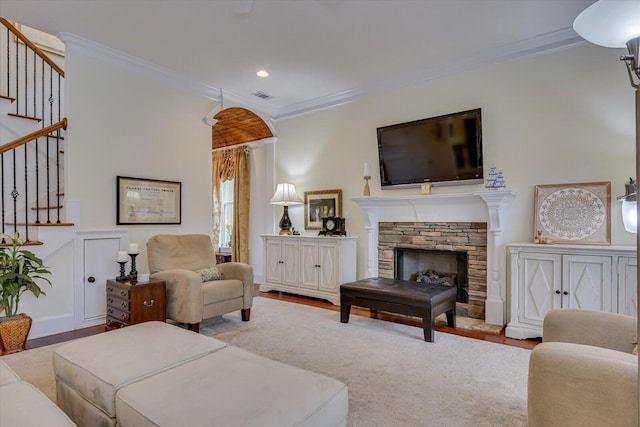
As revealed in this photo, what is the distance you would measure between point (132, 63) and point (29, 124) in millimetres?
1543

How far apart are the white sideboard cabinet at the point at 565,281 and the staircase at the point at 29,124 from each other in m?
4.97

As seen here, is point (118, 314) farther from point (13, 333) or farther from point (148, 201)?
point (148, 201)

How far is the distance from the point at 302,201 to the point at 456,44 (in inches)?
118

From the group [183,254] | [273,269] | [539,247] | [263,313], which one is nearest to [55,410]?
[183,254]

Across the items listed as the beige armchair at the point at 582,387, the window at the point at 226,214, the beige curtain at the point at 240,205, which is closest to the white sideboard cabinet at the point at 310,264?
the beige curtain at the point at 240,205

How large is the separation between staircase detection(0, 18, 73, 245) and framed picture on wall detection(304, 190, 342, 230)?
3178mm

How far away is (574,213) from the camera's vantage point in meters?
3.32

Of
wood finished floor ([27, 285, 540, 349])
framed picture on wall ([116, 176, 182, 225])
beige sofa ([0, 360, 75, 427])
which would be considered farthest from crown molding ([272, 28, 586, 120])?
beige sofa ([0, 360, 75, 427])

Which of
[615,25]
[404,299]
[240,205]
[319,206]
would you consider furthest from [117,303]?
[615,25]

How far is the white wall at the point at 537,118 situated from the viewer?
3.19 m

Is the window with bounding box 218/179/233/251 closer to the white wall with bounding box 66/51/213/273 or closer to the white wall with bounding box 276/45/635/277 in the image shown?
the white wall with bounding box 66/51/213/273

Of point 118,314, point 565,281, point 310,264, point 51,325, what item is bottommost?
point 51,325

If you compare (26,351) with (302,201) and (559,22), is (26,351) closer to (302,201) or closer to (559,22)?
(302,201)

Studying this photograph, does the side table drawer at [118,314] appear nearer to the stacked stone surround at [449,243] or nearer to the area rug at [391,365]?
the area rug at [391,365]
